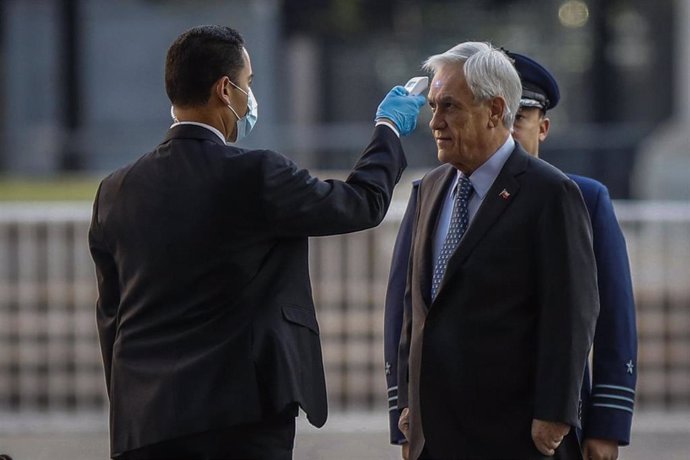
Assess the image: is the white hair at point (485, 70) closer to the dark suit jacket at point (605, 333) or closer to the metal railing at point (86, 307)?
the dark suit jacket at point (605, 333)

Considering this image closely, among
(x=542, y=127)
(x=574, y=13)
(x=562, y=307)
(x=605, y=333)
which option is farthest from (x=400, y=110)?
(x=574, y=13)

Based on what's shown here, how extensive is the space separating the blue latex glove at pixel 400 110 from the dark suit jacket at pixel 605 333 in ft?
0.85

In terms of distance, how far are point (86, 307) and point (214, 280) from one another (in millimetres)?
4591

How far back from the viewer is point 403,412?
151 inches

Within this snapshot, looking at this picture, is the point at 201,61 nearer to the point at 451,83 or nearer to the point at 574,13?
the point at 451,83

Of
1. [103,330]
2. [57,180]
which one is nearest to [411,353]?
[103,330]

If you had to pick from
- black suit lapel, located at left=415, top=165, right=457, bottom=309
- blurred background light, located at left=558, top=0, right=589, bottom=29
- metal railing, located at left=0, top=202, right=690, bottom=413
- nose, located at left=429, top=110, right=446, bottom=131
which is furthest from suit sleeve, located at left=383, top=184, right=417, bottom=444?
blurred background light, located at left=558, top=0, right=589, bottom=29

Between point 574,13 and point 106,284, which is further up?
point 574,13

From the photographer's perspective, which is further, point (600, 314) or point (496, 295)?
point (600, 314)

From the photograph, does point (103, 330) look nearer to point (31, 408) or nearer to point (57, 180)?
point (31, 408)

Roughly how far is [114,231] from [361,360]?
446 cm

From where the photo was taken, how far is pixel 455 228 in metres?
3.63

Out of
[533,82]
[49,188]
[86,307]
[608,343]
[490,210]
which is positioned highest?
[533,82]

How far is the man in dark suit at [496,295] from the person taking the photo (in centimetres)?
346
